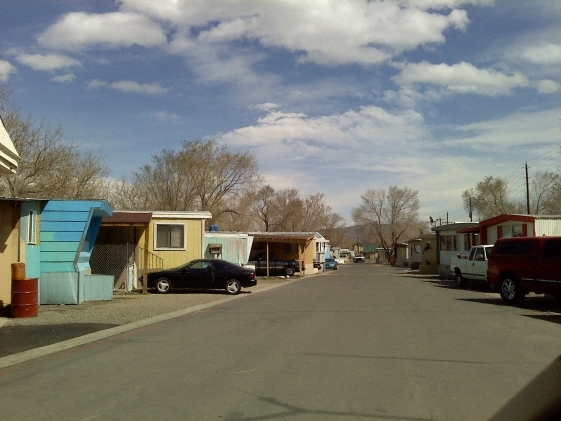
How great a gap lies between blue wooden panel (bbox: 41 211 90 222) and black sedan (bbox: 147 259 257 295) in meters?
6.10

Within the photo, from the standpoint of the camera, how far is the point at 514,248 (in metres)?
17.5

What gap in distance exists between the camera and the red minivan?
1595 centimetres

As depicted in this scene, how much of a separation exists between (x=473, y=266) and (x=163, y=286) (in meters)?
13.7

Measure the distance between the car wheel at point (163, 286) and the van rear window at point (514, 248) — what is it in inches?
499

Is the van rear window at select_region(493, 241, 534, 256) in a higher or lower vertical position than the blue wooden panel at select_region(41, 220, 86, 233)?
lower

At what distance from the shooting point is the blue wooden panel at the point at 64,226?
1702 centimetres

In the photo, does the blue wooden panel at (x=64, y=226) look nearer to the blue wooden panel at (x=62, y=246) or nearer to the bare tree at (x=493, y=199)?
the blue wooden panel at (x=62, y=246)

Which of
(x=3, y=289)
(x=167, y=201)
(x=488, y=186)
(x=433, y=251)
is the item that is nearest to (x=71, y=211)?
(x=3, y=289)

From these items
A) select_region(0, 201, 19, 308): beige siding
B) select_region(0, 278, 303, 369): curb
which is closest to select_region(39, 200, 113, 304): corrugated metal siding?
select_region(0, 201, 19, 308): beige siding

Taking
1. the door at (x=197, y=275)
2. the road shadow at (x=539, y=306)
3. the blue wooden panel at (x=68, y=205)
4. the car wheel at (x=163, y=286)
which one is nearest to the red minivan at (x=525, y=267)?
the road shadow at (x=539, y=306)

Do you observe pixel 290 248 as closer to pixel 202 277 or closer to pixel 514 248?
pixel 202 277

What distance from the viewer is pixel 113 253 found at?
23.8 metres

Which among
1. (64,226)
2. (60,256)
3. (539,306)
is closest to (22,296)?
(60,256)

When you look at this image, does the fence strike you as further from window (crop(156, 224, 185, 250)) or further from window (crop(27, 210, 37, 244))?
window (crop(27, 210, 37, 244))
